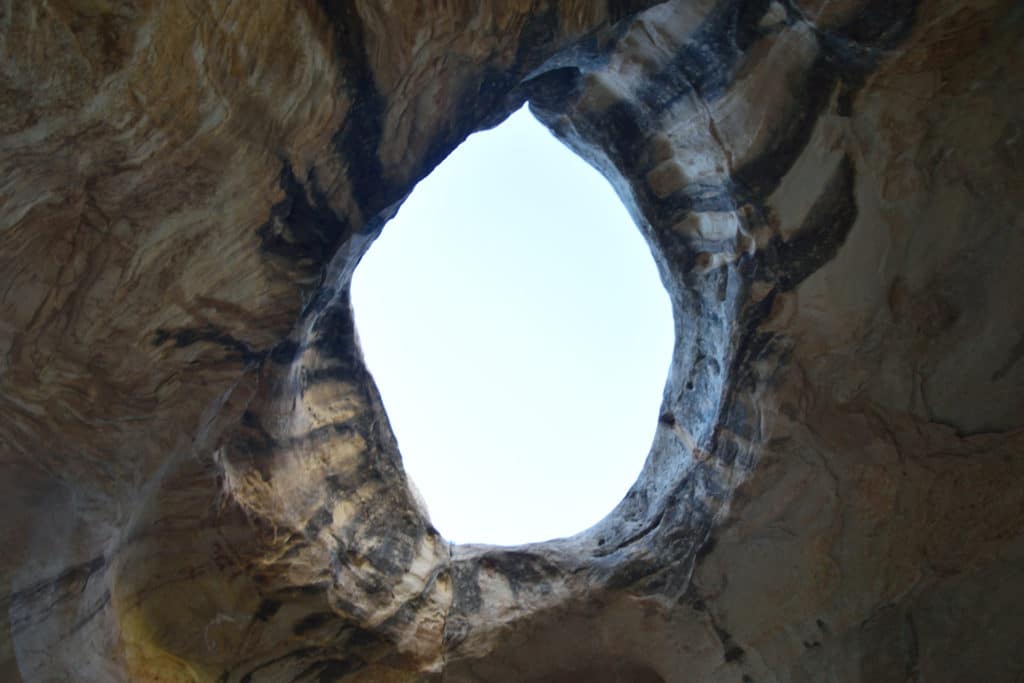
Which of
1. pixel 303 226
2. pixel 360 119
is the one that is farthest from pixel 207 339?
pixel 360 119

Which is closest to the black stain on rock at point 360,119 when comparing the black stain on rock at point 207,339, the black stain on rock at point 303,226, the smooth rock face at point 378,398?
the smooth rock face at point 378,398

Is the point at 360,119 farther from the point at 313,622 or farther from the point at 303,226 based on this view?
the point at 313,622

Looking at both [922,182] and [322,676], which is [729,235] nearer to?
[922,182]

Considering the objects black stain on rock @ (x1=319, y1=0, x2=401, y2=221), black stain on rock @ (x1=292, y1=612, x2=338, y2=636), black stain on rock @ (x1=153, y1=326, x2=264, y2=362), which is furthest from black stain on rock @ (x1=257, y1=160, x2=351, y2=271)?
black stain on rock @ (x1=292, y1=612, x2=338, y2=636)

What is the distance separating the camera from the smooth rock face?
7.71ft

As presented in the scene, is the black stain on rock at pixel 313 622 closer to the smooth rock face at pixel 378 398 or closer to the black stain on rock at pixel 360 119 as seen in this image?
the smooth rock face at pixel 378 398

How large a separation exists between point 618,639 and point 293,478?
1822 mm

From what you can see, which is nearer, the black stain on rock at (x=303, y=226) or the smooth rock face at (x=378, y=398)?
the smooth rock face at (x=378, y=398)

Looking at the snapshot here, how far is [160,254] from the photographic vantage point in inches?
98.3

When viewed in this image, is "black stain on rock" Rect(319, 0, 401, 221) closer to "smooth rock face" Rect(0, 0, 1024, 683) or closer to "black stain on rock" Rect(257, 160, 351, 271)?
"smooth rock face" Rect(0, 0, 1024, 683)

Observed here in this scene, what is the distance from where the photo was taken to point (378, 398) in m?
4.25

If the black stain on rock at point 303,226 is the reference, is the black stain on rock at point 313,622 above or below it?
below

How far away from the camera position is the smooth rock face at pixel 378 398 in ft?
7.71

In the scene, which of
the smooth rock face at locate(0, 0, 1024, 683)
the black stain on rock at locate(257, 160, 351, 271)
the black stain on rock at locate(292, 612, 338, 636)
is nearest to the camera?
the smooth rock face at locate(0, 0, 1024, 683)
